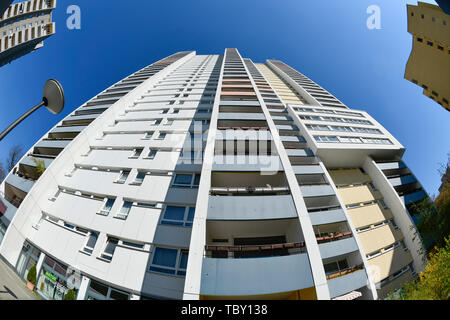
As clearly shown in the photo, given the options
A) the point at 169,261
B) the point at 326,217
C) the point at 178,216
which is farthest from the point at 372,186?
the point at 169,261

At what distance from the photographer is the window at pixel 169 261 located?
6.77 m

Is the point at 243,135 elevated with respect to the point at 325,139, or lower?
lower

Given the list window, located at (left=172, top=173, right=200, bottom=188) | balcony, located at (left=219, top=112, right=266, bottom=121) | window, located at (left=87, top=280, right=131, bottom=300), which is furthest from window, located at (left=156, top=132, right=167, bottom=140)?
window, located at (left=87, top=280, right=131, bottom=300)

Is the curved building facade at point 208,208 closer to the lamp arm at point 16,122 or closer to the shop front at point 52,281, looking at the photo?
the shop front at point 52,281

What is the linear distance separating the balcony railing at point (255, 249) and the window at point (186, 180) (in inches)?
152

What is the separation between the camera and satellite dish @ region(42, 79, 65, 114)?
11.9ft

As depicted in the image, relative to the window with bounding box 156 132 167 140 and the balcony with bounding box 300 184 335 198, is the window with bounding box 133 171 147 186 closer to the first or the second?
the window with bounding box 156 132 167 140

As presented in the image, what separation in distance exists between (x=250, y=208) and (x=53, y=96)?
310 inches

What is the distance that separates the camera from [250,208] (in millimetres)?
7258

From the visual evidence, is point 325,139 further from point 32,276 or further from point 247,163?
point 32,276

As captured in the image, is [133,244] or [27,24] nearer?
[133,244]

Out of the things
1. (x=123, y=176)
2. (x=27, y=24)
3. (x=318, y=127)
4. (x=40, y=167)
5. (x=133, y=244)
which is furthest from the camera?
(x=318, y=127)

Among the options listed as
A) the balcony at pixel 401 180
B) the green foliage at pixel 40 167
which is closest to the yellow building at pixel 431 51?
the balcony at pixel 401 180
